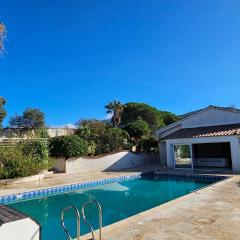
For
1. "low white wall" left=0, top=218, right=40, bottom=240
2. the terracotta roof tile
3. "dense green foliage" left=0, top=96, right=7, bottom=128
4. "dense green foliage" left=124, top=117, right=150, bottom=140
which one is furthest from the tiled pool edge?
"dense green foliage" left=0, top=96, right=7, bottom=128

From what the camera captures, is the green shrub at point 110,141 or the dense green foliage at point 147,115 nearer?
the green shrub at point 110,141

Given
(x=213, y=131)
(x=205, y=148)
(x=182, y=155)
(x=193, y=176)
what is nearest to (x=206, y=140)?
(x=213, y=131)

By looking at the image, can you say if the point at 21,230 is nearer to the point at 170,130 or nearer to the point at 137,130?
the point at 170,130

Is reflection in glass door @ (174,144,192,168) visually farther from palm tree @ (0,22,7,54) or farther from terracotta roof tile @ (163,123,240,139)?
palm tree @ (0,22,7,54)

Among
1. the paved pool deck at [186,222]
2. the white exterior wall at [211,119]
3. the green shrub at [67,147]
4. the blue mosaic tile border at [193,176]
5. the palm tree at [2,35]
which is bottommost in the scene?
the paved pool deck at [186,222]

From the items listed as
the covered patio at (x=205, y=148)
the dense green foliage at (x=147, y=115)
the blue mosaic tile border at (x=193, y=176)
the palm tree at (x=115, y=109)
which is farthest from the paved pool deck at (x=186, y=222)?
the dense green foliage at (x=147, y=115)

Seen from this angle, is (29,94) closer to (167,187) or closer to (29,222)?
(167,187)

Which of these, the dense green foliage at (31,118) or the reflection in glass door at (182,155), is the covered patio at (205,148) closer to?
the reflection in glass door at (182,155)

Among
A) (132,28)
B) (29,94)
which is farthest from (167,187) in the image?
(29,94)

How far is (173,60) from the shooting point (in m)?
23.3

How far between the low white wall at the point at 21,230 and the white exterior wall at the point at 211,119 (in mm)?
21907

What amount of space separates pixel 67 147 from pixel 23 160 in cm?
477

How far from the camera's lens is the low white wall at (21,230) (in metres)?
4.32

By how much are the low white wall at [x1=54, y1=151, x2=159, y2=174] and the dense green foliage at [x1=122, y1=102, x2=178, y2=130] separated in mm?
18604
